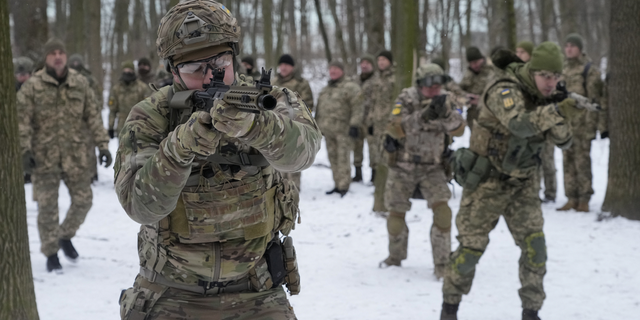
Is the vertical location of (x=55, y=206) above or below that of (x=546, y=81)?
below

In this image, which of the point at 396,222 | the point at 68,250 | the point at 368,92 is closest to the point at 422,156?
the point at 396,222

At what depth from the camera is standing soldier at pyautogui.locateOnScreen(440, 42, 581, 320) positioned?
→ 4.26m

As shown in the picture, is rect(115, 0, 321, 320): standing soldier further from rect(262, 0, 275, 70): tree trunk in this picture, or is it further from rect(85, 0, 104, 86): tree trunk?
rect(85, 0, 104, 86): tree trunk

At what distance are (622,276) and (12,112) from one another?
5055 millimetres

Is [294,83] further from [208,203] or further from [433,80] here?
[208,203]

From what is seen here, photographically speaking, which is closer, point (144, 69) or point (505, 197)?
point (505, 197)

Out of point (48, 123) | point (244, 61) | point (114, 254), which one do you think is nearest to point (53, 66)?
point (48, 123)

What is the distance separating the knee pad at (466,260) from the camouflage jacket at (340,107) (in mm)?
5884

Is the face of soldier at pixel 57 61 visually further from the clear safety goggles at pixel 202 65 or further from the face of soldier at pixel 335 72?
the face of soldier at pixel 335 72

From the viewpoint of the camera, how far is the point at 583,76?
8.52 m

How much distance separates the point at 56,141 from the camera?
19.9ft

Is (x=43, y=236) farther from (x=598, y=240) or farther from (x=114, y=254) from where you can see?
(x=598, y=240)

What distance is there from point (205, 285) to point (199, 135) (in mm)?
755

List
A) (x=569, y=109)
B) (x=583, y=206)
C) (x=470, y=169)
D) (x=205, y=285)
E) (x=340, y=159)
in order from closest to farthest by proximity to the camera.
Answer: (x=205, y=285) → (x=569, y=109) → (x=470, y=169) → (x=583, y=206) → (x=340, y=159)
